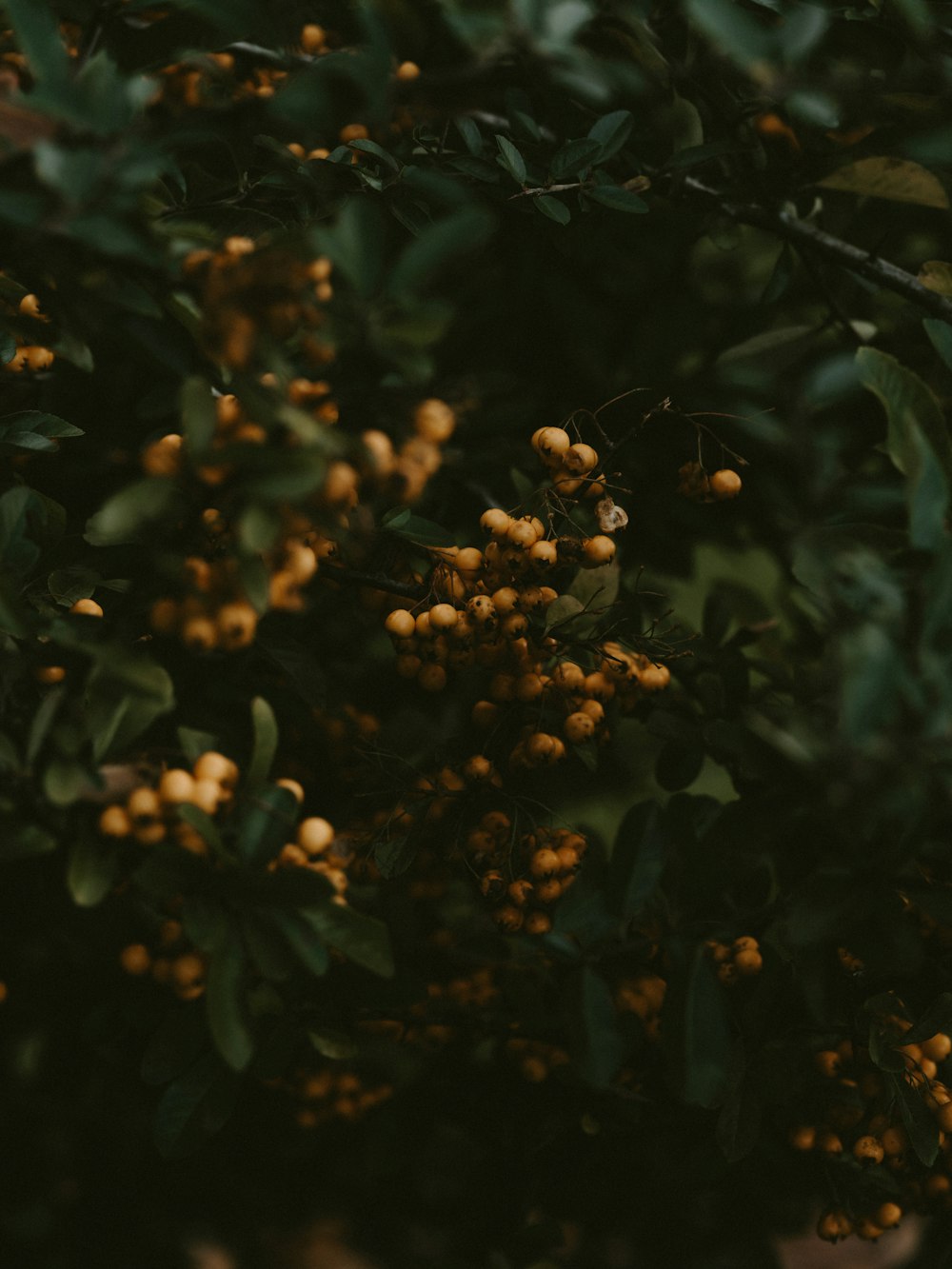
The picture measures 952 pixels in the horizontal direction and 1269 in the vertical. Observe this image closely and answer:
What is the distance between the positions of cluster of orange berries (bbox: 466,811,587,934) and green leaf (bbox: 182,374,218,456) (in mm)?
804

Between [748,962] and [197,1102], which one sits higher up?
[748,962]

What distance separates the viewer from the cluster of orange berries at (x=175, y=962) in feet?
4.01

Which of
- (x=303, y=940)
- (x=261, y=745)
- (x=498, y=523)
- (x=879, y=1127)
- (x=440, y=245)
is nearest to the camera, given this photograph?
(x=440, y=245)

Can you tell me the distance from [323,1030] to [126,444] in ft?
3.34

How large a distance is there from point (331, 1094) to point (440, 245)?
61.9 inches

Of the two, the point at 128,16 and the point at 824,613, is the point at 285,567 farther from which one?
the point at 128,16

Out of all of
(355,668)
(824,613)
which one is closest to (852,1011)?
(824,613)

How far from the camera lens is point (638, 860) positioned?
1157mm

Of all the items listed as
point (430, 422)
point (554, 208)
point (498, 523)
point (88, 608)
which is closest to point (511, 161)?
point (554, 208)

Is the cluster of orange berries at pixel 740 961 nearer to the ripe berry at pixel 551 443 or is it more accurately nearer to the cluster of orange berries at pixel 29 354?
the ripe berry at pixel 551 443

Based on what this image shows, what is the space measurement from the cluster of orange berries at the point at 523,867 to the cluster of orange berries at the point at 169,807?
0.51 m

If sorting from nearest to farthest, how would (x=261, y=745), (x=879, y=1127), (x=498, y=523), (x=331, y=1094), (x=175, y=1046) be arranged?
(x=261, y=745) → (x=175, y=1046) → (x=498, y=523) → (x=879, y=1127) → (x=331, y=1094)

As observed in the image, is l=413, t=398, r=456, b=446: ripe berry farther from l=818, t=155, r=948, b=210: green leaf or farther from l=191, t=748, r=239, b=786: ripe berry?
l=818, t=155, r=948, b=210: green leaf

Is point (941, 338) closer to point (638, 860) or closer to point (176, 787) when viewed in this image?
point (638, 860)
